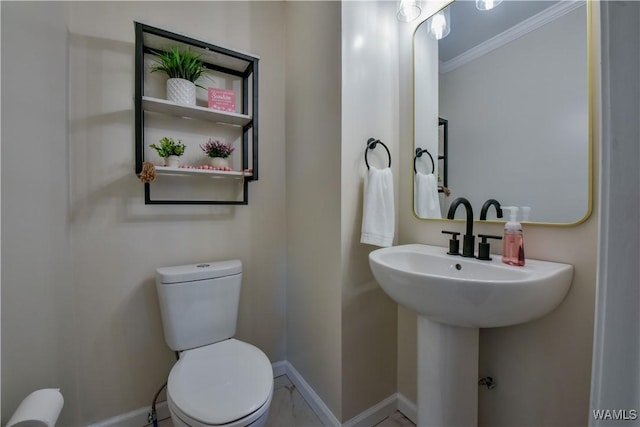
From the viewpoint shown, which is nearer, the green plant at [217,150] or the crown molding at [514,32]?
the crown molding at [514,32]

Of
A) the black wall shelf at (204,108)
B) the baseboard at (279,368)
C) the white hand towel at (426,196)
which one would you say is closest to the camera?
the black wall shelf at (204,108)

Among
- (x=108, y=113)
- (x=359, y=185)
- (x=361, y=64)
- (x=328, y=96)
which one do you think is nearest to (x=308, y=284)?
(x=359, y=185)

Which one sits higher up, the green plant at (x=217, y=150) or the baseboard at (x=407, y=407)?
the green plant at (x=217, y=150)

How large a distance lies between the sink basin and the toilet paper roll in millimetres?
1101

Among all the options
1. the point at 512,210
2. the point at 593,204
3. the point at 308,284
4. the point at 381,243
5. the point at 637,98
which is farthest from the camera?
A: the point at 308,284

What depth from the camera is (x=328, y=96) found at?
1246 mm

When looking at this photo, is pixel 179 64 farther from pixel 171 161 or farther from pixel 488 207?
pixel 488 207

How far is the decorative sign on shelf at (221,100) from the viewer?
1.30m

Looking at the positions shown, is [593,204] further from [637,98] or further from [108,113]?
[108,113]

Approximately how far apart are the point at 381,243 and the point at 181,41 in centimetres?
130

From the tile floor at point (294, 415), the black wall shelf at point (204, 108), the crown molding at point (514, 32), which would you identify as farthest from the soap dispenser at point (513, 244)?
the black wall shelf at point (204, 108)

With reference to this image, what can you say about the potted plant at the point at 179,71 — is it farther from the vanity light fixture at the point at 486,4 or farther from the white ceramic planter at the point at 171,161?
the vanity light fixture at the point at 486,4

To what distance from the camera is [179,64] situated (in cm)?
122

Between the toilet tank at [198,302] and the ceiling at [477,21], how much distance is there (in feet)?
4.86
